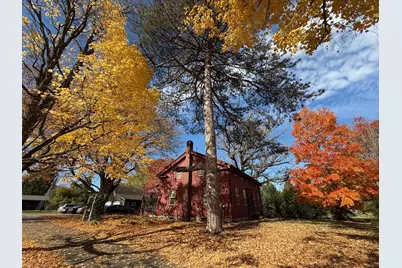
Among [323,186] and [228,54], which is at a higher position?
[228,54]

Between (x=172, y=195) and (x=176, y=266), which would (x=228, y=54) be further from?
(x=172, y=195)

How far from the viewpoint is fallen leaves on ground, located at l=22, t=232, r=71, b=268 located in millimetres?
5531

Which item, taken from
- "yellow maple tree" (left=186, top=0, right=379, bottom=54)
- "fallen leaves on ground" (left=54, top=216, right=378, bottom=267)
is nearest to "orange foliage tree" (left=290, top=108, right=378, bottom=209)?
"fallen leaves on ground" (left=54, top=216, right=378, bottom=267)

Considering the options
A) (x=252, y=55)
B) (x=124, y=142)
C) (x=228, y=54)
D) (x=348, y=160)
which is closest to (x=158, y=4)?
(x=228, y=54)

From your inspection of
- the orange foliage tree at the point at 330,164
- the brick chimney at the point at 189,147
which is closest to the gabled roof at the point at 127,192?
the brick chimney at the point at 189,147

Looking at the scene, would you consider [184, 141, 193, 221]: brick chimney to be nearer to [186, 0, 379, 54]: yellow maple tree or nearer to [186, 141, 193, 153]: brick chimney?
[186, 141, 193, 153]: brick chimney

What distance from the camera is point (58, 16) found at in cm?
539

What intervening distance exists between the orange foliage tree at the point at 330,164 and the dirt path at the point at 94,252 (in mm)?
9512

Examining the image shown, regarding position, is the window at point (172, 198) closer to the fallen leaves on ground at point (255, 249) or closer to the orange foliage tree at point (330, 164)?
the fallen leaves on ground at point (255, 249)

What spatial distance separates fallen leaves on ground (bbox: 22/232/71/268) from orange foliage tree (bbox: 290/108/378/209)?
12.0 m

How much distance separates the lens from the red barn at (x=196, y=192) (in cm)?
1432

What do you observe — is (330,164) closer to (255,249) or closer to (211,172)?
(211,172)

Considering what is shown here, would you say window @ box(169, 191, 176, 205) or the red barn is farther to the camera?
window @ box(169, 191, 176, 205)

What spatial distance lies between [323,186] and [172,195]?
11702 mm
